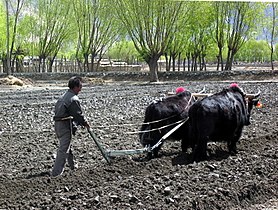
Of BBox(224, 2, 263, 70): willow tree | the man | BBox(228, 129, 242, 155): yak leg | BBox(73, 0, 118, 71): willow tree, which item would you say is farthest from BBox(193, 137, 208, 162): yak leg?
BBox(73, 0, 118, 71): willow tree

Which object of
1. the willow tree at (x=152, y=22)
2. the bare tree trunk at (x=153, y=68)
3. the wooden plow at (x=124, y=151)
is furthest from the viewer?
the bare tree trunk at (x=153, y=68)

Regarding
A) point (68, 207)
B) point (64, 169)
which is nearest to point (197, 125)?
point (64, 169)

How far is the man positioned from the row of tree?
1396 inches

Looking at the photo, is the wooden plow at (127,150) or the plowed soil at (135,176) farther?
the wooden plow at (127,150)

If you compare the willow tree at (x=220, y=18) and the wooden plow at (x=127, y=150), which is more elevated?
Answer: the willow tree at (x=220, y=18)

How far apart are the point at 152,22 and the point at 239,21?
14.2 m

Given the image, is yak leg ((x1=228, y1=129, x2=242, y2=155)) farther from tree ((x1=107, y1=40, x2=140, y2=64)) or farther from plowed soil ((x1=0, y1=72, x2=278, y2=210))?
tree ((x1=107, y1=40, x2=140, y2=64))

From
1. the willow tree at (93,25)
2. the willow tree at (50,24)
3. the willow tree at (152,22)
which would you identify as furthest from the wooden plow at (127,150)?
the willow tree at (50,24)

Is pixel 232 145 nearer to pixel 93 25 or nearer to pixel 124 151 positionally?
pixel 124 151

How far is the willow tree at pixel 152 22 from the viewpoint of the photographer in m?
43.7

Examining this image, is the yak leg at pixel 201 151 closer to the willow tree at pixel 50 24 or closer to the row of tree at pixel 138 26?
the row of tree at pixel 138 26

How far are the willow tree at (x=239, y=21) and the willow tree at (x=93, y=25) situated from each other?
574 inches

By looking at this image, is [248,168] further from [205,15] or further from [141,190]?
[205,15]

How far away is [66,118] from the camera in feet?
27.5
